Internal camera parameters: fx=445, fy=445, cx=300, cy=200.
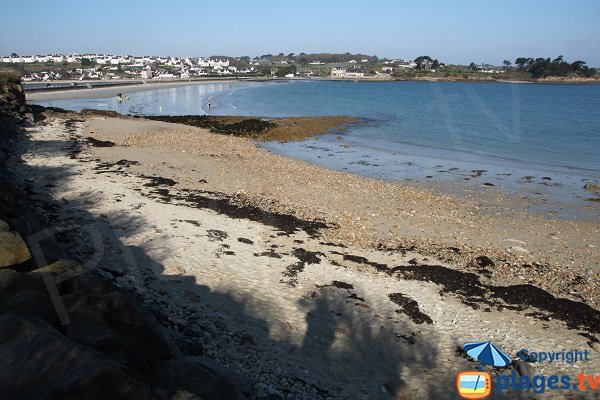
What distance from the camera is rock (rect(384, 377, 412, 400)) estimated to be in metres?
6.14

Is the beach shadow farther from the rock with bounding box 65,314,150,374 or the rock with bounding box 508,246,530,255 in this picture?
the rock with bounding box 508,246,530,255

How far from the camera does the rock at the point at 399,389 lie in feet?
20.2

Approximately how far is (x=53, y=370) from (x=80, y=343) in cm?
49

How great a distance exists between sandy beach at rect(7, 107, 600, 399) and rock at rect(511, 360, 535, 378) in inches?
8.3

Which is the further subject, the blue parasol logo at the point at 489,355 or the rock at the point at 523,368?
the blue parasol logo at the point at 489,355

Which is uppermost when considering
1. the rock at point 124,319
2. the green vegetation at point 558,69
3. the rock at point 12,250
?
the green vegetation at point 558,69

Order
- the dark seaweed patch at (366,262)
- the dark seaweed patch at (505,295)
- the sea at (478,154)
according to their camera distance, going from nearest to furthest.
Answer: the dark seaweed patch at (505,295)
the dark seaweed patch at (366,262)
the sea at (478,154)

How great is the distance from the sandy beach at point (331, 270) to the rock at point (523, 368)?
0.69ft

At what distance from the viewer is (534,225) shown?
47.4 ft

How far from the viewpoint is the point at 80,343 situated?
3748mm

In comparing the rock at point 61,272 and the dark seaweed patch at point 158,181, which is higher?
the rock at point 61,272

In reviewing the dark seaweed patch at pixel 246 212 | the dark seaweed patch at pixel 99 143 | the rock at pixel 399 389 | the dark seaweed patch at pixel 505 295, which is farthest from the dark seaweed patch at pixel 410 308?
the dark seaweed patch at pixel 99 143

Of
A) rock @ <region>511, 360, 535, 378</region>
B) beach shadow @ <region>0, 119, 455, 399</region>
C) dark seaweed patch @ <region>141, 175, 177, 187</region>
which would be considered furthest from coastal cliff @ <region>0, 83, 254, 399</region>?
dark seaweed patch @ <region>141, 175, 177, 187</region>

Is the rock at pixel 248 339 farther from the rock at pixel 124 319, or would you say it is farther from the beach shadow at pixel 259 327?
the rock at pixel 124 319
